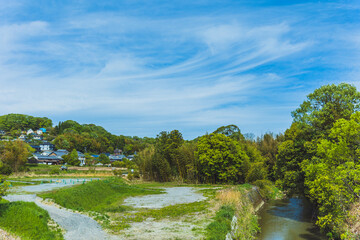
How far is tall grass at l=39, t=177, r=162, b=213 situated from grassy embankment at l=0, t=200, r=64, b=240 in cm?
509

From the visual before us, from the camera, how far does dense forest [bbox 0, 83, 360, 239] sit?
15695 mm

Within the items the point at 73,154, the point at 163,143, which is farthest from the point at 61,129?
the point at 163,143

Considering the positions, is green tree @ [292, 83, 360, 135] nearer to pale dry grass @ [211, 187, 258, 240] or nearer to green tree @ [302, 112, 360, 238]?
green tree @ [302, 112, 360, 238]

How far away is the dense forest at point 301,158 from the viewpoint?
15.7 m

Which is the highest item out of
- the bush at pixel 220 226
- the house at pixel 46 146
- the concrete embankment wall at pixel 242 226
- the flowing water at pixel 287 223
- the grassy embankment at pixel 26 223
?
the house at pixel 46 146

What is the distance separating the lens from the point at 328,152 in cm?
1675

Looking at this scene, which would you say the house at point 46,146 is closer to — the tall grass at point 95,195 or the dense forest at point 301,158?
the dense forest at point 301,158

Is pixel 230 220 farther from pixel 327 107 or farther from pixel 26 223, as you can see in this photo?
pixel 327 107

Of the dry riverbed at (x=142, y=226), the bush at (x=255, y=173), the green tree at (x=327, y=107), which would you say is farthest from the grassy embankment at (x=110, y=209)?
the bush at (x=255, y=173)

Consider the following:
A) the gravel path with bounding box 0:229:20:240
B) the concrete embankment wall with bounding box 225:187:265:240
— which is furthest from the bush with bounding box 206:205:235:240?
the gravel path with bounding box 0:229:20:240

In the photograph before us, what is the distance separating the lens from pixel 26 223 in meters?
10.8

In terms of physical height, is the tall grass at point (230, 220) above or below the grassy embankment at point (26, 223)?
below

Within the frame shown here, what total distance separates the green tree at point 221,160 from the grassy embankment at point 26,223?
25.7 meters

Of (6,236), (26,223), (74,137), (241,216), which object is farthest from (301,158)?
(74,137)
